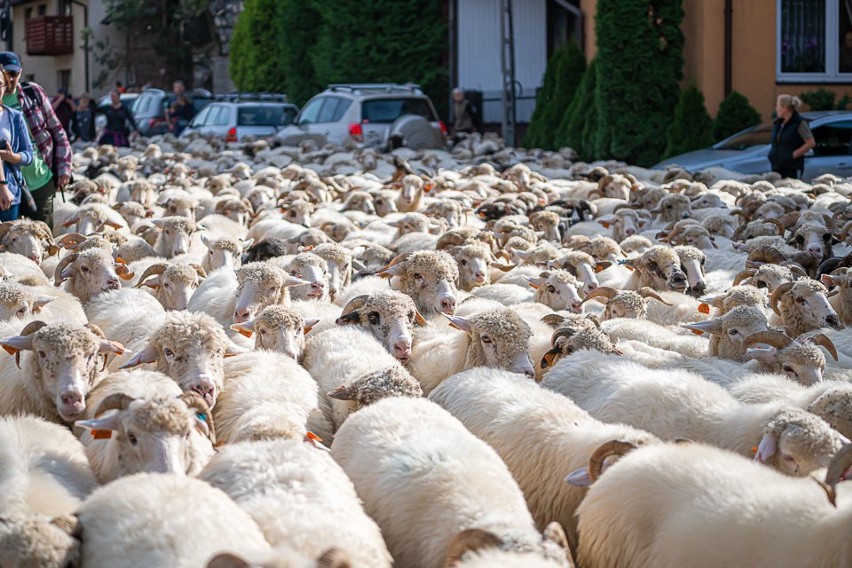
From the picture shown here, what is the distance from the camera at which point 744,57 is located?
2170 cm

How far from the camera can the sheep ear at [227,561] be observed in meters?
3.24

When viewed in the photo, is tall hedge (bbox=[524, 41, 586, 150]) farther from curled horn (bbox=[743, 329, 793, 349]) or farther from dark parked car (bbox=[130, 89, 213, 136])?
curled horn (bbox=[743, 329, 793, 349])

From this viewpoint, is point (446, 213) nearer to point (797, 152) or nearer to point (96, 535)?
point (797, 152)

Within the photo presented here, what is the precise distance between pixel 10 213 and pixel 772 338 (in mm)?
5748

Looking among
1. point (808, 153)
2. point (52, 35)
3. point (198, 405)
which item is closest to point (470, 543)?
point (198, 405)

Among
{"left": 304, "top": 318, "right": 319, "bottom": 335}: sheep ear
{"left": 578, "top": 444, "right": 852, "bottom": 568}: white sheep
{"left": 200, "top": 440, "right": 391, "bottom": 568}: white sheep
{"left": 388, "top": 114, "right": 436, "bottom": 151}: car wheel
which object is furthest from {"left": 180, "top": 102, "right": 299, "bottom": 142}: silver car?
{"left": 578, "top": 444, "right": 852, "bottom": 568}: white sheep

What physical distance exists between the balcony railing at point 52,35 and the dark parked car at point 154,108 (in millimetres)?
17822

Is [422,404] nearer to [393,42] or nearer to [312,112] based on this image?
[312,112]

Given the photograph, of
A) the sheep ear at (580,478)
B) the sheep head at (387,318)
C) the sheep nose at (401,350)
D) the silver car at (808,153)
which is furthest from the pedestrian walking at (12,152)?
the silver car at (808,153)

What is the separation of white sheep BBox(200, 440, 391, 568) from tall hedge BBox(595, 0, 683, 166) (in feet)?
59.8

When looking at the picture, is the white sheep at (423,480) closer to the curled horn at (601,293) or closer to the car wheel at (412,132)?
the curled horn at (601,293)

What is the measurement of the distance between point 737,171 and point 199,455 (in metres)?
14.1

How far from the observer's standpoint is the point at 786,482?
4.02m

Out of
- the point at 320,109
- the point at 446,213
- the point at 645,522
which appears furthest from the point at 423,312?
the point at 320,109
